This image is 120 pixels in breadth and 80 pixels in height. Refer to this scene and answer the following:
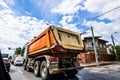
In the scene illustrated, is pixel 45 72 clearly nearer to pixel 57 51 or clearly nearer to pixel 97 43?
pixel 57 51

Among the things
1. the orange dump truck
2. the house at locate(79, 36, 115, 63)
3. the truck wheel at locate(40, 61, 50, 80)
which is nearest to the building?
the house at locate(79, 36, 115, 63)

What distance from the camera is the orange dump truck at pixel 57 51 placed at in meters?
9.30

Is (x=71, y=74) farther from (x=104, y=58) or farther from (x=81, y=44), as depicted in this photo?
(x=104, y=58)

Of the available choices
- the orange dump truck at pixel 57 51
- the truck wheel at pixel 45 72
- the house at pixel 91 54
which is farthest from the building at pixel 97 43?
the truck wheel at pixel 45 72

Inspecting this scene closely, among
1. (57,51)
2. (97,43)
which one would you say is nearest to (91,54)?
(97,43)

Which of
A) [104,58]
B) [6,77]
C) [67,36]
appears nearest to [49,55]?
[67,36]

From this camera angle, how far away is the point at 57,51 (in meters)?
9.51

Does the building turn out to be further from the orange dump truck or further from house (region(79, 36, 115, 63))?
the orange dump truck

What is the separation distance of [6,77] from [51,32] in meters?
7.69

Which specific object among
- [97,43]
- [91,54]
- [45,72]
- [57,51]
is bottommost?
[45,72]

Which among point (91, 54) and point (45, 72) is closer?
point (45, 72)

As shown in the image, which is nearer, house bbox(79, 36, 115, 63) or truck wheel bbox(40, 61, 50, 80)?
truck wheel bbox(40, 61, 50, 80)

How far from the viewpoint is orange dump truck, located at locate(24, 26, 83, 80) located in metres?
9.30

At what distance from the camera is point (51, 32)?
9586mm
